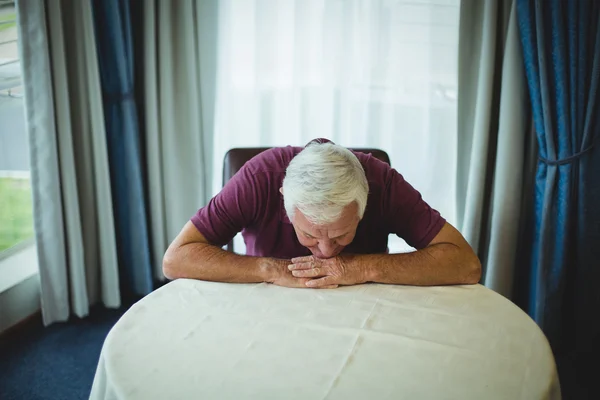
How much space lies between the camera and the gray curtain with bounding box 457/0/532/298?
2242 mm

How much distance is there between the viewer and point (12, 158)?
8.42ft

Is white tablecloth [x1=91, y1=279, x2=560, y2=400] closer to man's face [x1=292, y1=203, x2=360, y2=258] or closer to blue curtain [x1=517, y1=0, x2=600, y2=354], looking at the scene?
man's face [x1=292, y1=203, x2=360, y2=258]

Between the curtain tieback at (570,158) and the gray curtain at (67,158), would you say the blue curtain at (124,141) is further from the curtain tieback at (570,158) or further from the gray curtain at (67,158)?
the curtain tieback at (570,158)

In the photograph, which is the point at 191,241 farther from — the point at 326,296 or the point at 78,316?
the point at 78,316

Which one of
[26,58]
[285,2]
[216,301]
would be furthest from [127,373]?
[285,2]

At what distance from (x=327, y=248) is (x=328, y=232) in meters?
0.06

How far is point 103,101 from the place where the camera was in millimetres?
2557

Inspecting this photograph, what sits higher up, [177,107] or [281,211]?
[177,107]

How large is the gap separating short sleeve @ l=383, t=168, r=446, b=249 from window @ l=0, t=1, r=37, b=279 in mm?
1784

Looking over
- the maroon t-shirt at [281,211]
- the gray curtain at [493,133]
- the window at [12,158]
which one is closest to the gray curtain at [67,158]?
the window at [12,158]

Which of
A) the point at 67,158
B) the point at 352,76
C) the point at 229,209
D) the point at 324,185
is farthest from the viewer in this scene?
the point at 352,76

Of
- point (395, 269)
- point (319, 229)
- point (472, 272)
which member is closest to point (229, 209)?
point (319, 229)

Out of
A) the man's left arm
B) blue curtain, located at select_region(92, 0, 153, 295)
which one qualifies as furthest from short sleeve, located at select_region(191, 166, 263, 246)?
blue curtain, located at select_region(92, 0, 153, 295)

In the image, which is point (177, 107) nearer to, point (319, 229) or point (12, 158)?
point (12, 158)
